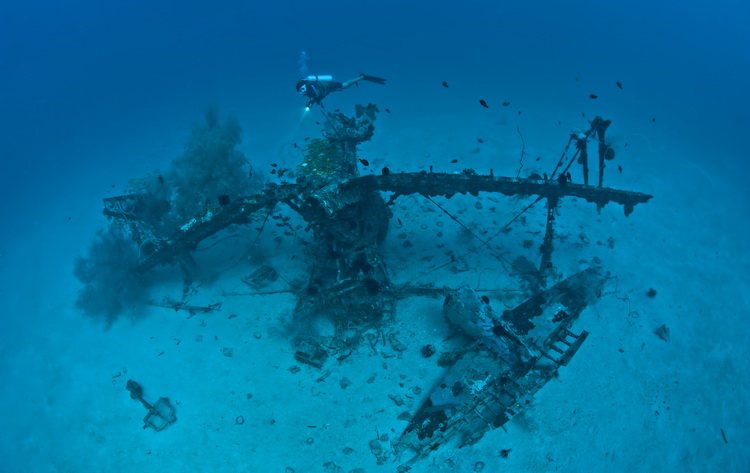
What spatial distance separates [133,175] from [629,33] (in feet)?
195

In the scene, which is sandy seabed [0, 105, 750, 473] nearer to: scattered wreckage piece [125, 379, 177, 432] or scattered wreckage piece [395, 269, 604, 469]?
scattered wreckage piece [125, 379, 177, 432]

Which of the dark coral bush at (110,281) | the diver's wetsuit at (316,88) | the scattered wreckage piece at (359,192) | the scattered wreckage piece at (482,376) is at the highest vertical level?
the diver's wetsuit at (316,88)

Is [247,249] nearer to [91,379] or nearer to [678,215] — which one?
[91,379]

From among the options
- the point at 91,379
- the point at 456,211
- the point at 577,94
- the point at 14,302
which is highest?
the point at 577,94

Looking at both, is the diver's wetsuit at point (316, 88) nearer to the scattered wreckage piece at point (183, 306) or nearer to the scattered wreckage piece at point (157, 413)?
the scattered wreckage piece at point (183, 306)

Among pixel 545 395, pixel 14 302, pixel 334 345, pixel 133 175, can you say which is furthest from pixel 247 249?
pixel 133 175

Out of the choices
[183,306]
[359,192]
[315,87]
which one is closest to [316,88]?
[315,87]

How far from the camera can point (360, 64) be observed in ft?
118

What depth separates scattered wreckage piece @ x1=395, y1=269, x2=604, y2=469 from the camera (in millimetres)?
8340

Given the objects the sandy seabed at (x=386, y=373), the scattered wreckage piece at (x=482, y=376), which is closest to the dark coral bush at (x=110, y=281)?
the sandy seabed at (x=386, y=373)

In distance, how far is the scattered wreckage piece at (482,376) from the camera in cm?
834

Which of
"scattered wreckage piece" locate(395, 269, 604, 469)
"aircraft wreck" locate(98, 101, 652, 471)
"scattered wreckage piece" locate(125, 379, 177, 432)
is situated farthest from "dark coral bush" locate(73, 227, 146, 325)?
"scattered wreckage piece" locate(395, 269, 604, 469)

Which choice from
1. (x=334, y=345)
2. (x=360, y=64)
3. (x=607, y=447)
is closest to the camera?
(x=607, y=447)

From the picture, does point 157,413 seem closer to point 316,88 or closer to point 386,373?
point 386,373
